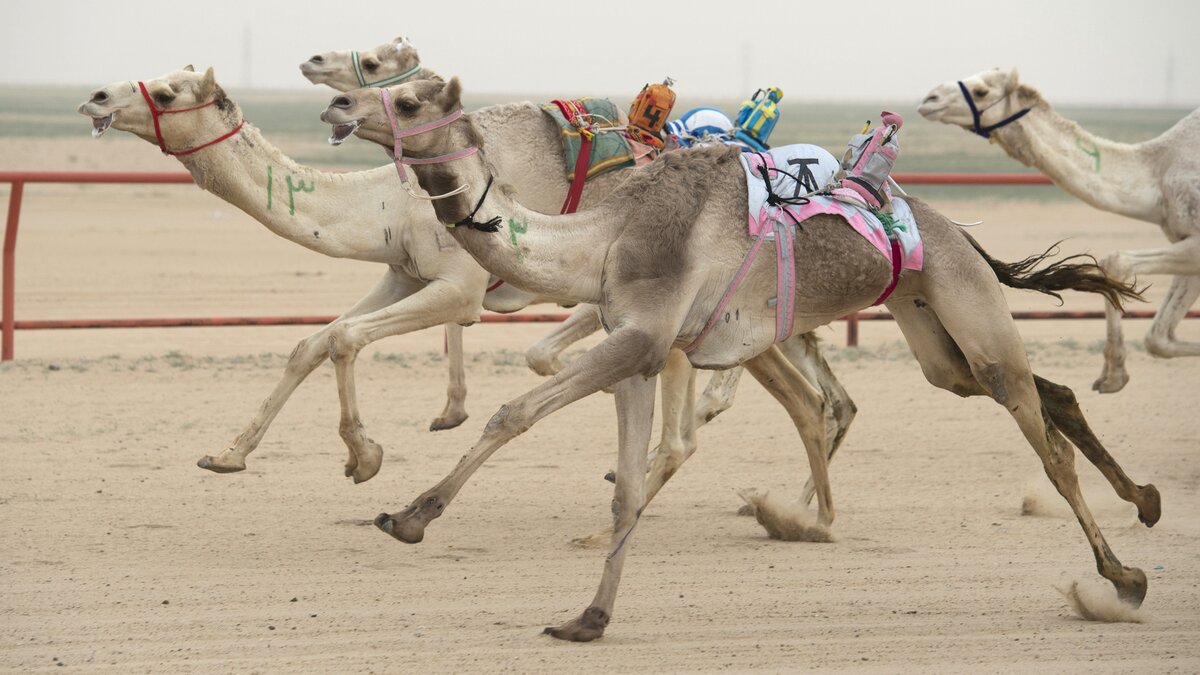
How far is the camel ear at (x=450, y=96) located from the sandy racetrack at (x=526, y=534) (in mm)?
1807

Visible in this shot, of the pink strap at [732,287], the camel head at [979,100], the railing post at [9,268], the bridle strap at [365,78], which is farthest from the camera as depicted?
the railing post at [9,268]

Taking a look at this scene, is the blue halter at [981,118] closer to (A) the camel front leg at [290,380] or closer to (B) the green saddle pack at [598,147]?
(B) the green saddle pack at [598,147]

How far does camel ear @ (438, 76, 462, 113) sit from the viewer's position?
553 cm

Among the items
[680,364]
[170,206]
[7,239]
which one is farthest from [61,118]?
[680,364]

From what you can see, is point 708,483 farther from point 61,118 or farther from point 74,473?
point 61,118

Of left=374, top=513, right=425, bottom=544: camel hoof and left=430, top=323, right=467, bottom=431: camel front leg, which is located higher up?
left=374, top=513, right=425, bottom=544: camel hoof

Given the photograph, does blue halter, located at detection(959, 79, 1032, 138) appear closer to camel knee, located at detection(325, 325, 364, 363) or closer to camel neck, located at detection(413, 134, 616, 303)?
camel knee, located at detection(325, 325, 364, 363)

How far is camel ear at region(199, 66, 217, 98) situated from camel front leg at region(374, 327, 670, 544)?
8.35ft

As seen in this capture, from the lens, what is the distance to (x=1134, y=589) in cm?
612

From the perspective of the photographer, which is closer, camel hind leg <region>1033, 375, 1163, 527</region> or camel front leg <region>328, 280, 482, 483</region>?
camel hind leg <region>1033, 375, 1163, 527</region>

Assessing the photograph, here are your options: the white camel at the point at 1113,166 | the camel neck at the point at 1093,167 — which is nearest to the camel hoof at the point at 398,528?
the white camel at the point at 1113,166

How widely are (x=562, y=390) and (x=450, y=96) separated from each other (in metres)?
1.05

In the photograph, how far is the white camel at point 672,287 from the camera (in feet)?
18.3

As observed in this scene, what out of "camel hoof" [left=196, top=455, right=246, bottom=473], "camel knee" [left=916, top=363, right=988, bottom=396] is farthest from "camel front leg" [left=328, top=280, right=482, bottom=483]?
"camel knee" [left=916, top=363, right=988, bottom=396]
